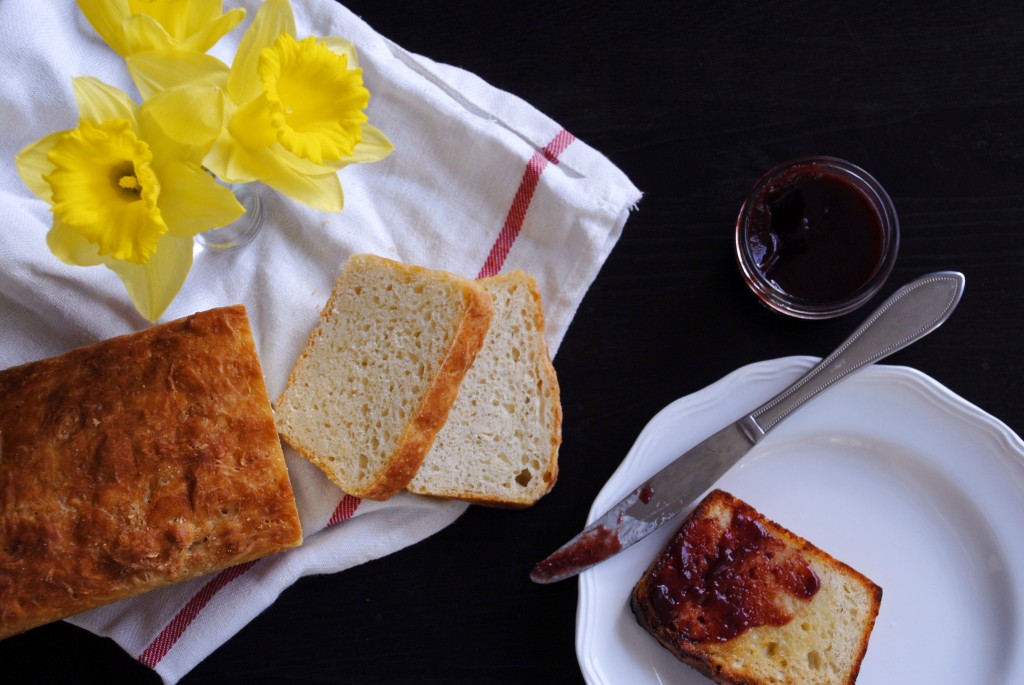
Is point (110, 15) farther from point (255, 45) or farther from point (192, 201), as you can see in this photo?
point (192, 201)

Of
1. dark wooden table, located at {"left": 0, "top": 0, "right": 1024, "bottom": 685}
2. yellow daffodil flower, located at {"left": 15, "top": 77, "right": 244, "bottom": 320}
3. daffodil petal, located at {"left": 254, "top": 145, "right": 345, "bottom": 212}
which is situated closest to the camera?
yellow daffodil flower, located at {"left": 15, "top": 77, "right": 244, "bottom": 320}

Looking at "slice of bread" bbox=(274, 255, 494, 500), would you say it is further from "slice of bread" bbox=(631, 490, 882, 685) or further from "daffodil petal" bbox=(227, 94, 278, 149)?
"slice of bread" bbox=(631, 490, 882, 685)

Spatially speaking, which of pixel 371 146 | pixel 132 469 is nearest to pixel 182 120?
pixel 371 146

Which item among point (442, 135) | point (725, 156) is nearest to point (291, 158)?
point (442, 135)

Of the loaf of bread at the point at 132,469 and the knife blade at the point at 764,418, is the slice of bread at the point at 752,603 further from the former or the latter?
the loaf of bread at the point at 132,469

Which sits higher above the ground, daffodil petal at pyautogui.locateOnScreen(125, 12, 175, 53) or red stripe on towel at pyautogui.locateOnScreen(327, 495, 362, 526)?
daffodil petal at pyautogui.locateOnScreen(125, 12, 175, 53)

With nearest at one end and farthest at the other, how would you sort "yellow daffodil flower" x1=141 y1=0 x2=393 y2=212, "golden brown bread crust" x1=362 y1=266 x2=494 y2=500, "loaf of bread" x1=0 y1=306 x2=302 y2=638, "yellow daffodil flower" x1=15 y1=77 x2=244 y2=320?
"yellow daffodil flower" x1=15 y1=77 x2=244 y2=320
"yellow daffodil flower" x1=141 y1=0 x2=393 y2=212
"loaf of bread" x1=0 y1=306 x2=302 y2=638
"golden brown bread crust" x1=362 y1=266 x2=494 y2=500

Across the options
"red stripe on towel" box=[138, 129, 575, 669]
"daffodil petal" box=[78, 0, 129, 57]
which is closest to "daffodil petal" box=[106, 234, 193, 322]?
"daffodil petal" box=[78, 0, 129, 57]
